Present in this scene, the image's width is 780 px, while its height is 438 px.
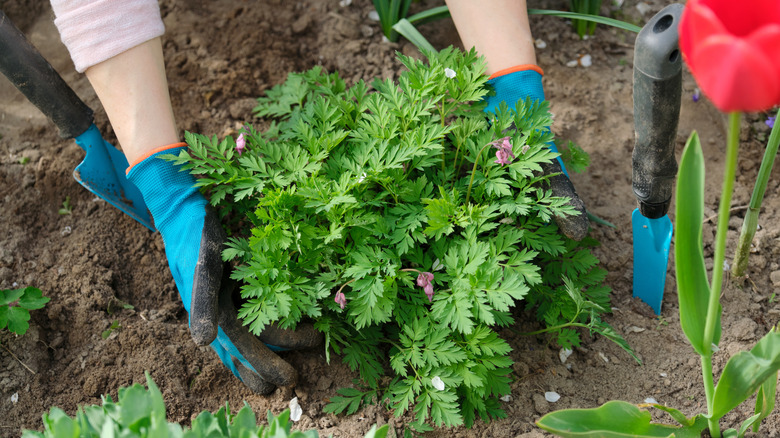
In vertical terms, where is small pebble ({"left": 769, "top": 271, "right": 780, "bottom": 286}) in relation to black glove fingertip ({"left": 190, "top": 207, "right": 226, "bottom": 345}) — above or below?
below

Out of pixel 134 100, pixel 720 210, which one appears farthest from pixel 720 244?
pixel 134 100

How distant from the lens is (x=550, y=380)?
5.59ft

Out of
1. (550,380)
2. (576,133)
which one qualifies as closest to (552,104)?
(576,133)

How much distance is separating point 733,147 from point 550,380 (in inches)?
39.9

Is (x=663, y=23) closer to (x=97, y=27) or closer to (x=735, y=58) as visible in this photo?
(x=735, y=58)

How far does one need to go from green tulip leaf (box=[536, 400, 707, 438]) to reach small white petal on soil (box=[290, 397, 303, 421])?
73 cm

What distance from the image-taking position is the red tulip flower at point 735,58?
2.25 ft

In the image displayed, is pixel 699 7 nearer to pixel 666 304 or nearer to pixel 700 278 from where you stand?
pixel 700 278

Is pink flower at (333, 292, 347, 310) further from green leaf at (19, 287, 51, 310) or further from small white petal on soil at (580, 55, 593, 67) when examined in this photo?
small white petal on soil at (580, 55, 593, 67)

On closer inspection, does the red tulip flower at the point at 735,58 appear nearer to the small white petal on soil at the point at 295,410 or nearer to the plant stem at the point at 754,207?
the plant stem at the point at 754,207

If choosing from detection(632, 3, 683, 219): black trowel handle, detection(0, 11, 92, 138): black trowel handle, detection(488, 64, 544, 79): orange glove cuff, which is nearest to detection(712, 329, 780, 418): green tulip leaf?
detection(632, 3, 683, 219): black trowel handle

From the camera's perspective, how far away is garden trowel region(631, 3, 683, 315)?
1.21m

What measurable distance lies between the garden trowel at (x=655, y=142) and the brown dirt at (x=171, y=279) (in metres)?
0.16

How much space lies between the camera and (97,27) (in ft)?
5.61
